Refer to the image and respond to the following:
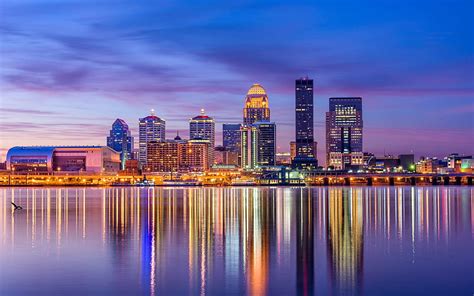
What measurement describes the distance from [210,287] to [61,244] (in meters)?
16.5

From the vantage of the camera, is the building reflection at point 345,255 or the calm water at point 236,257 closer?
the calm water at point 236,257

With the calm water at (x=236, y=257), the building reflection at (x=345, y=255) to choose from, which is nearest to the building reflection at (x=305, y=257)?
the calm water at (x=236, y=257)

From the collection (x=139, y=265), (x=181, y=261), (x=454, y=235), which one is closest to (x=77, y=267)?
(x=139, y=265)

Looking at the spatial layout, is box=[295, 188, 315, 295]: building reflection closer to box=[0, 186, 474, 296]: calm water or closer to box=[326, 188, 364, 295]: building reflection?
box=[0, 186, 474, 296]: calm water

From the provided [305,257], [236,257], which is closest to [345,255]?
[305,257]

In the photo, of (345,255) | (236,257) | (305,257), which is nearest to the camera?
(236,257)

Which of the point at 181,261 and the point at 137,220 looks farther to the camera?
the point at 137,220

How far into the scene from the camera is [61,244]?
38.5 metres

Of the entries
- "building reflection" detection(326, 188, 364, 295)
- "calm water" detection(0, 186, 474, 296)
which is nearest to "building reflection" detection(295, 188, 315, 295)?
"calm water" detection(0, 186, 474, 296)

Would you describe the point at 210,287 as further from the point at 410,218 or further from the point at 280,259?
the point at 410,218

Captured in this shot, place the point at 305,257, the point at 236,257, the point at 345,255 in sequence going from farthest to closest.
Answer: the point at 345,255
the point at 305,257
the point at 236,257

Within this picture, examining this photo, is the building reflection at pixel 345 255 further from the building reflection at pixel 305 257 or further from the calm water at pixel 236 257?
the building reflection at pixel 305 257

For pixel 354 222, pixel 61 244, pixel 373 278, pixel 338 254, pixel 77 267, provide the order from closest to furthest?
pixel 373 278
pixel 77 267
pixel 338 254
pixel 61 244
pixel 354 222

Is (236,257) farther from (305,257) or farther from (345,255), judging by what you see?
(345,255)
